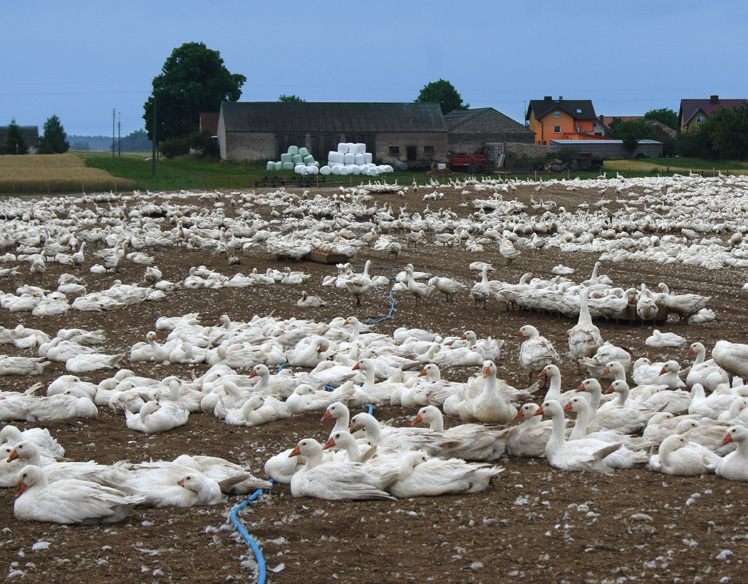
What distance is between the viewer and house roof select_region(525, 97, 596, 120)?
8819 centimetres

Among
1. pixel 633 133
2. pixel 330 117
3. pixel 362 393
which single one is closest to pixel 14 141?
pixel 330 117

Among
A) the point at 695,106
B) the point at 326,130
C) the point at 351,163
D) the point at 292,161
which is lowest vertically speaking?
the point at 351,163

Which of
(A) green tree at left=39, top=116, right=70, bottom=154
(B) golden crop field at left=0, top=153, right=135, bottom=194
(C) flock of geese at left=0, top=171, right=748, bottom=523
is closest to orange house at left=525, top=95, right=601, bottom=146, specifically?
(B) golden crop field at left=0, top=153, right=135, bottom=194

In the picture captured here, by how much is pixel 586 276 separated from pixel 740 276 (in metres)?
3.65

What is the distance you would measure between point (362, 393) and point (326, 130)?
56457 millimetres

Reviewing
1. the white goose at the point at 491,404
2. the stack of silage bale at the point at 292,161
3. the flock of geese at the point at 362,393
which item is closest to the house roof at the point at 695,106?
the stack of silage bale at the point at 292,161

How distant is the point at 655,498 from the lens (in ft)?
22.0

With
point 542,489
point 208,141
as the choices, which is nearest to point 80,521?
point 542,489

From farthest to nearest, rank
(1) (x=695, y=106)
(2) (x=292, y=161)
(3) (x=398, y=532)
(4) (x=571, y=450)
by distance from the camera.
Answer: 1. (1) (x=695, y=106)
2. (2) (x=292, y=161)
3. (4) (x=571, y=450)
4. (3) (x=398, y=532)

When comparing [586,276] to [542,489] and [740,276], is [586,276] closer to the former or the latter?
[740,276]

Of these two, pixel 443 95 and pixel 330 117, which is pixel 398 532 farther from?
pixel 443 95

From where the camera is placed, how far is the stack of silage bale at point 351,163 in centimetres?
5533

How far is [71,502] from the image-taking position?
669cm

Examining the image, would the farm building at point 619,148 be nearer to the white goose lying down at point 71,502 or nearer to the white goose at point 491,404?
the white goose at point 491,404
